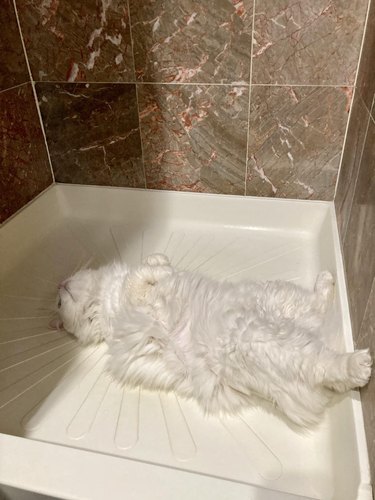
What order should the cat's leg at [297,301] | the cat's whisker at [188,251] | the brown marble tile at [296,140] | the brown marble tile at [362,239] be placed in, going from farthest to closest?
1. the cat's whisker at [188,251]
2. the brown marble tile at [296,140]
3. the cat's leg at [297,301]
4. the brown marble tile at [362,239]

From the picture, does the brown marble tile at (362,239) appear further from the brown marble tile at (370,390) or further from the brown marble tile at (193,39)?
the brown marble tile at (193,39)

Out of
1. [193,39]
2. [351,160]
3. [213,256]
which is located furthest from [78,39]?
[351,160]

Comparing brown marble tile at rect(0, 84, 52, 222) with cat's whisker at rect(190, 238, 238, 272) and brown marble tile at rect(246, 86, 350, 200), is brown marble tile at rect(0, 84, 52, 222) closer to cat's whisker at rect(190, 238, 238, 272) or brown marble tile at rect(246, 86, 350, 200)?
cat's whisker at rect(190, 238, 238, 272)

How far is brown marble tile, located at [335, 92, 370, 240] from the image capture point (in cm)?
119

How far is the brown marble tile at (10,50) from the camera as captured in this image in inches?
59.4

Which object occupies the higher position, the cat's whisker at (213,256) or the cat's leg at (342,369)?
the cat's whisker at (213,256)

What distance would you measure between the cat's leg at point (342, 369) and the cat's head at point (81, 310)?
0.70 m

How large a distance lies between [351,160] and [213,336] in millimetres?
767

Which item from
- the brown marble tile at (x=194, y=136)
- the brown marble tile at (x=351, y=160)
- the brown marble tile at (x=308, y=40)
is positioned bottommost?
the brown marble tile at (x=351, y=160)

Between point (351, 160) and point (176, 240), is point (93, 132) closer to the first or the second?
point (176, 240)

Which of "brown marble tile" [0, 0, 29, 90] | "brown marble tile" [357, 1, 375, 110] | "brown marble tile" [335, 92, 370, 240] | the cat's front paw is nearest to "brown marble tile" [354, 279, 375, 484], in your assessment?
the cat's front paw

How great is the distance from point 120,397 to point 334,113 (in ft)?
4.08

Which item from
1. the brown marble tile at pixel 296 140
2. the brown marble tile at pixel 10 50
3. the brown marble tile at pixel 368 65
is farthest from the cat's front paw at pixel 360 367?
the brown marble tile at pixel 10 50

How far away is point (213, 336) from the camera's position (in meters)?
1.03
